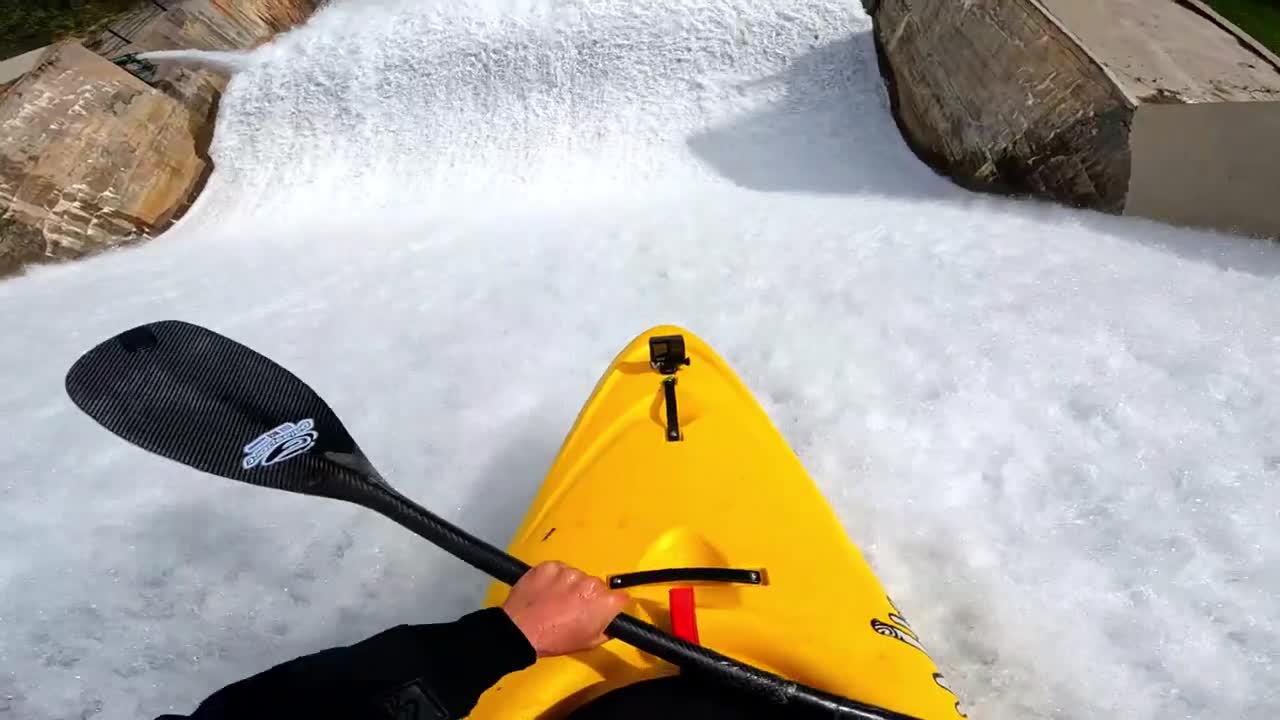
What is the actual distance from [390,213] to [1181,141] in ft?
10.5

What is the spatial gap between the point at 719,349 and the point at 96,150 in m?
3.41

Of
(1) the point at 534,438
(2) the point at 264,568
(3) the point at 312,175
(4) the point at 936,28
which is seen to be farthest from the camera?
(3) the point at 312,175

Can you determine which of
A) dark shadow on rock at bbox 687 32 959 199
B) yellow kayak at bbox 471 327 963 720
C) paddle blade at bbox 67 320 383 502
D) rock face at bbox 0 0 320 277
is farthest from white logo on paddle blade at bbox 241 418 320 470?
rock face at bbox 0 0 320 277

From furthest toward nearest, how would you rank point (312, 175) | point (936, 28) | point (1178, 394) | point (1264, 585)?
point (312, 175), point (936, 28), point (1178, 394), point (1264, 585)

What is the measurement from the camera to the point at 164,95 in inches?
164

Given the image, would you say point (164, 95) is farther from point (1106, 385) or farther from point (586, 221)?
point (1106, 385)

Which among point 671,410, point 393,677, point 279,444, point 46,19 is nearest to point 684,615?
point 393,677

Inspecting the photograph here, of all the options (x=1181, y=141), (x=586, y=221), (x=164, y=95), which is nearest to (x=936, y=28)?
(x=1181, y=141)

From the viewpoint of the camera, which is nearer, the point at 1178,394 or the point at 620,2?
the point at 1178,394

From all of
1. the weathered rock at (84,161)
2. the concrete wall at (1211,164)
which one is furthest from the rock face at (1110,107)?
the weathered rock at (84,161)

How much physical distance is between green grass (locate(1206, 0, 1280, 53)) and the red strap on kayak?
3746 mm

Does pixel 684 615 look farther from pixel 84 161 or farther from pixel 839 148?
pixel 84 161

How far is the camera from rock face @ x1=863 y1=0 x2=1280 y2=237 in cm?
217

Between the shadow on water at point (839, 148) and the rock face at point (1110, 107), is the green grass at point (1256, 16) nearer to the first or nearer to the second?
the rock face at point (1110, 107)
